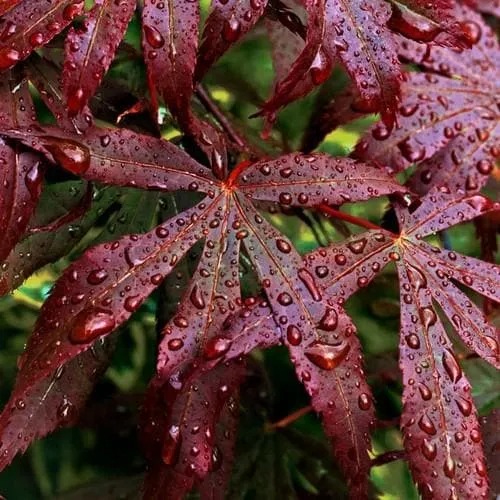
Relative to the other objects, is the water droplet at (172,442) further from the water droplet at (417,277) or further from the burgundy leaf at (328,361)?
the water droplet at (417,277)

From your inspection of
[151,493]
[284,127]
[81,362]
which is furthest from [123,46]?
[284,127]

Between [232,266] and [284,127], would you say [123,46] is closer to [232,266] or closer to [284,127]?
[232,266]

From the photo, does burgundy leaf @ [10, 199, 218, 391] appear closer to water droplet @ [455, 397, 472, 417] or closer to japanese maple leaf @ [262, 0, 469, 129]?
japanese maple leaf @ [262, 0, 469, 129]

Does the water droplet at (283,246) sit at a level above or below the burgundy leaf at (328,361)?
above

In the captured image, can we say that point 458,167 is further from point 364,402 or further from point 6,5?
point 6,5

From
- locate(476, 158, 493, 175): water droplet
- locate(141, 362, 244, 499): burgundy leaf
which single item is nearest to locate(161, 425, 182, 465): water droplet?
→ locate(141, 362, 244, 499): burgundy leaf

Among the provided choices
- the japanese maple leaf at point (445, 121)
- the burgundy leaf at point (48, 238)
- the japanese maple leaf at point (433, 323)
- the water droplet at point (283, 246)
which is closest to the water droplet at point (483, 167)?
the japanese maple leaf at point (445, 121)
